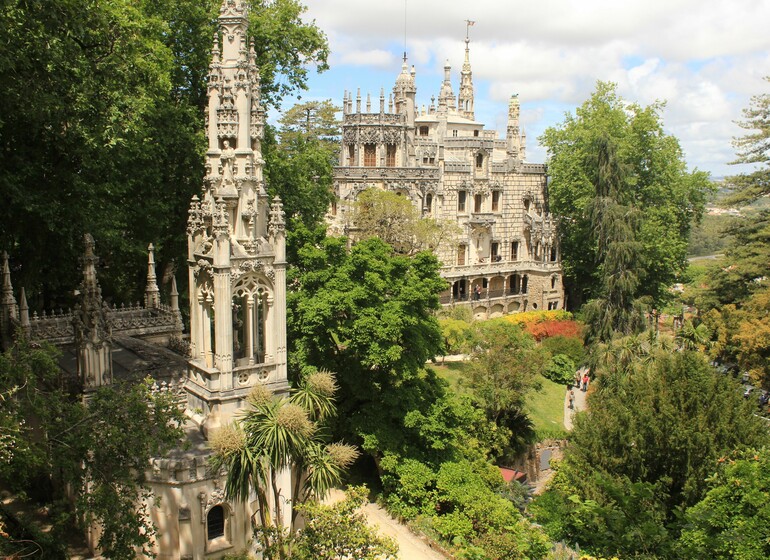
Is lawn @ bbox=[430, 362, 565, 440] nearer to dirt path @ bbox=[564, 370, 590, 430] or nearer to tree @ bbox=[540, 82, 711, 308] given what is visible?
dirt path @ bbox=[564, 370, 590, 430]

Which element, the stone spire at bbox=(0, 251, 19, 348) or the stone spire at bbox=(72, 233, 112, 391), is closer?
the stone spire at bbox=(72, 233, 112, 391)

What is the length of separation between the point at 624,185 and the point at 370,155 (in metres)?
18.1

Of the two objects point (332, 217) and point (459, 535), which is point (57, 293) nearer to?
point (459, 535)

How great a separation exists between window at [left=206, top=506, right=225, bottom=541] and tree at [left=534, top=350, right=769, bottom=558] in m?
8.72

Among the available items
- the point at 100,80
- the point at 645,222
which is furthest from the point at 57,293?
the point at 645,222

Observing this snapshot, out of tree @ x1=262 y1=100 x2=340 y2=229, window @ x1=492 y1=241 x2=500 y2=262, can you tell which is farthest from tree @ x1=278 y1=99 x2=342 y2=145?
tree @ x1=262 y1=100 x2=340 y2=229

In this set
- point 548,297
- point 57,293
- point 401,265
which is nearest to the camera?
point 401,265

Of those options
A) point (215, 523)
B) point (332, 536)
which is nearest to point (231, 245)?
point (215, 523)

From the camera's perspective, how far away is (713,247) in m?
120

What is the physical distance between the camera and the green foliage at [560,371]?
3616cm

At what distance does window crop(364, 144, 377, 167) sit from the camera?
159 feet

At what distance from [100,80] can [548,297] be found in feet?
131

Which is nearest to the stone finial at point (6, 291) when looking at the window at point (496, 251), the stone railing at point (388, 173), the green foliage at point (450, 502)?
the green foliage at point (450, 502)

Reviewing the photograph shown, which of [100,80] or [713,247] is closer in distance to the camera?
[100,80]
